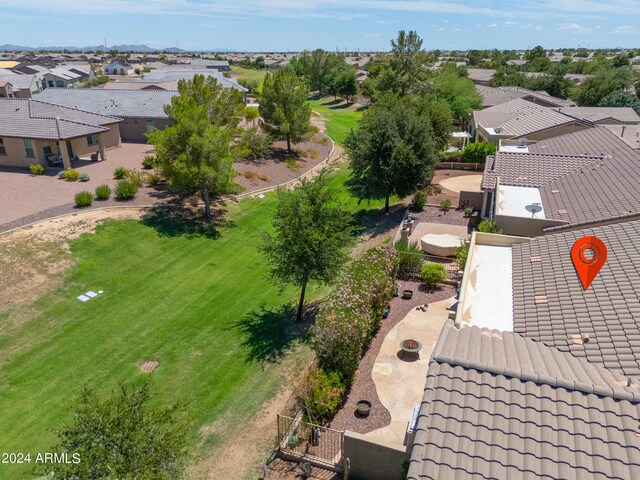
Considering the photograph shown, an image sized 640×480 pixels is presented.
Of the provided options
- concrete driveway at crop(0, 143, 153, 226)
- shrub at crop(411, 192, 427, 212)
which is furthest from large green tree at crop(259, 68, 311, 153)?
shrub at crop(411, 192, 427, 212)

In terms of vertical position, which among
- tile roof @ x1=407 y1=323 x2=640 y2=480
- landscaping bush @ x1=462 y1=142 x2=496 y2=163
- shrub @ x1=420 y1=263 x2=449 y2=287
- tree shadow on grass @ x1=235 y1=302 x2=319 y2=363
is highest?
tile roof @ x1=407 y1=323 x2=640 y2=480

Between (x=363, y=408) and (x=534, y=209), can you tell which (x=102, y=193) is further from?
(x=534, y=209)

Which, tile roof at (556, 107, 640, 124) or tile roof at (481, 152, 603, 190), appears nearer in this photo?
tile roof at (481, 152, 603, 190)

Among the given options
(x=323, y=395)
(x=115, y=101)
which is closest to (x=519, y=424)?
(x=323, y=395)

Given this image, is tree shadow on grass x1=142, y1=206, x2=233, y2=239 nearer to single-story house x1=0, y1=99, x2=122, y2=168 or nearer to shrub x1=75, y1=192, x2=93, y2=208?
shrub x1=75, y1=192, x2=93, y2=208

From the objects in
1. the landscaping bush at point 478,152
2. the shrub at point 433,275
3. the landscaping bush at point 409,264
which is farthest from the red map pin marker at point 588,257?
the landscaping bush at point 478,152

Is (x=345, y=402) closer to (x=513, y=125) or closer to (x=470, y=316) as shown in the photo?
(x=470, y=316)

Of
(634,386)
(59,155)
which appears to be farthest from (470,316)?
(59,155)
